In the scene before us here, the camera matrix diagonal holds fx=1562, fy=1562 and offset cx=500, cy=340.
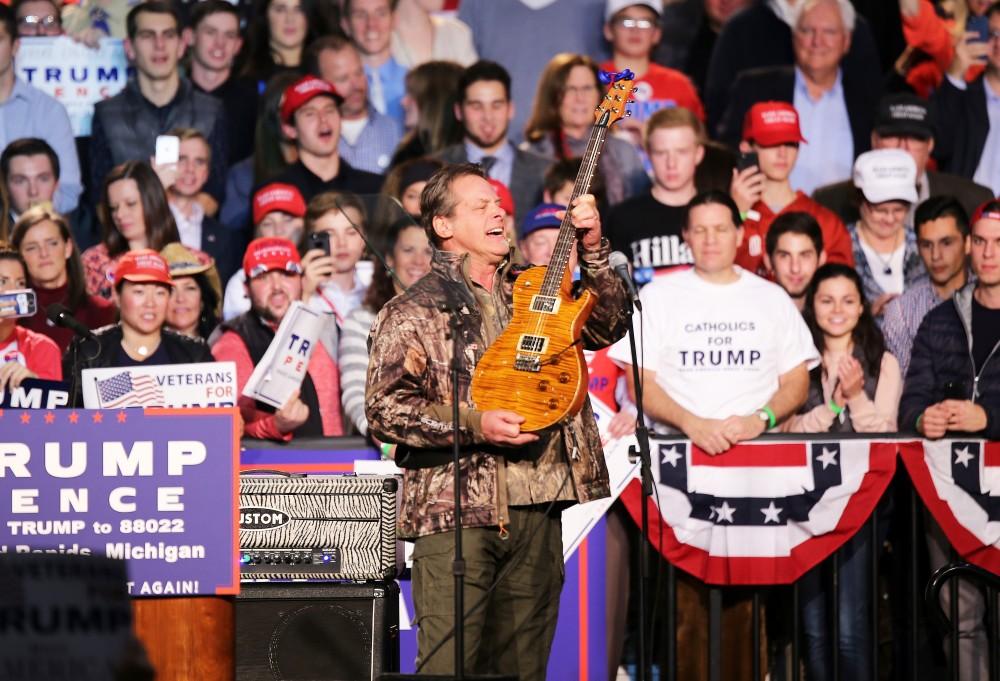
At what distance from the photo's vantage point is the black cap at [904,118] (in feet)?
31.2

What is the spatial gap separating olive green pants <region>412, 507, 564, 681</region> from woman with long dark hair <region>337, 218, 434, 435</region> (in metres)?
2.66

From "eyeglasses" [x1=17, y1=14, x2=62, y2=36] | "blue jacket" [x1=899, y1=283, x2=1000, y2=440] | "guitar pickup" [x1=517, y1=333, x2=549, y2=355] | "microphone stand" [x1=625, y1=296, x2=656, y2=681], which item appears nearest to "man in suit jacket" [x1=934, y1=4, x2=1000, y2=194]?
"blue jacket" [x1=899, y1=283, x2=1000, y2=440]

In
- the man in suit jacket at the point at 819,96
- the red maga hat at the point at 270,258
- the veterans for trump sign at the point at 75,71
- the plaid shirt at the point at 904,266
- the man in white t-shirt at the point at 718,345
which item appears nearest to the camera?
the man in white t-shirt at the point at 718,345

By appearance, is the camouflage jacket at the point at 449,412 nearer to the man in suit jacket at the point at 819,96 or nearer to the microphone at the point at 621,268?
the microphone at the point at 621,268

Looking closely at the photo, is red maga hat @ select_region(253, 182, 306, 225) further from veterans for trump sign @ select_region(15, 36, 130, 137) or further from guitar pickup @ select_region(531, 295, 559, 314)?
guitar pickup @ select_region(531, 295, 559, 314)

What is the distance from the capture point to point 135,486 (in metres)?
5.12

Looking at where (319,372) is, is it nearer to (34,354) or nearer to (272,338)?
(272,338)

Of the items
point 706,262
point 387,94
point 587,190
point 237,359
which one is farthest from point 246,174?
point 587,190

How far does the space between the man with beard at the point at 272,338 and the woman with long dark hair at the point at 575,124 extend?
206 cm

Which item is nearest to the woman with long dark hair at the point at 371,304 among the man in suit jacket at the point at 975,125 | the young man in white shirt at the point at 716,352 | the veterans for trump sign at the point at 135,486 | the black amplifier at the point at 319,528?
the young man in white shirt at the point at 716,352

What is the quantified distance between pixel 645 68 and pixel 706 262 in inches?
117

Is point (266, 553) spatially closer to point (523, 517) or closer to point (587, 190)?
point (523, 517)

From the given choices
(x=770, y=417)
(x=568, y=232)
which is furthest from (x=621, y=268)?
(x=770, y=417)

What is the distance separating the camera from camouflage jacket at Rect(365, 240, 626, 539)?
5.00 m
